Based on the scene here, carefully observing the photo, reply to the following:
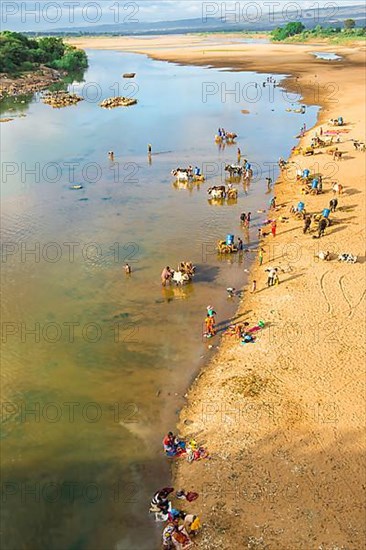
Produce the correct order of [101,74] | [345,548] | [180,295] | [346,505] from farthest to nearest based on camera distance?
[101,74] → [180,295] → [346,505] → [345,548]

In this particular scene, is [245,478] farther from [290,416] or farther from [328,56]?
[328,56]

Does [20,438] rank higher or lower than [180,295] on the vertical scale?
lower

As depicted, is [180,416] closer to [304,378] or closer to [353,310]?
[304,378]

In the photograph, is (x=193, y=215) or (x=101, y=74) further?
(x=101, y=74)

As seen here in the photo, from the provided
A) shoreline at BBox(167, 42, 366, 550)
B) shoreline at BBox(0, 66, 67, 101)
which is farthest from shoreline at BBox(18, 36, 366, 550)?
shoreline at BBox(0, 66, 67, 101)

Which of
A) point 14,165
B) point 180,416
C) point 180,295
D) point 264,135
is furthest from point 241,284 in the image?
point 264,135

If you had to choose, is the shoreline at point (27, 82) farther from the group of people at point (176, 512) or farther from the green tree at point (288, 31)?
the green tree at point (288, 31)

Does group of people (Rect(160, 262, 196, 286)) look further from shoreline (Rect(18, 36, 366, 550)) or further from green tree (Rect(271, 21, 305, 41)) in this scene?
green tree (Rect(271, 21, 305, 41))

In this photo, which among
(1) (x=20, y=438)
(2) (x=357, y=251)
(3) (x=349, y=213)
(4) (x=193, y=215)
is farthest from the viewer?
(4) (x=193, y=215)
